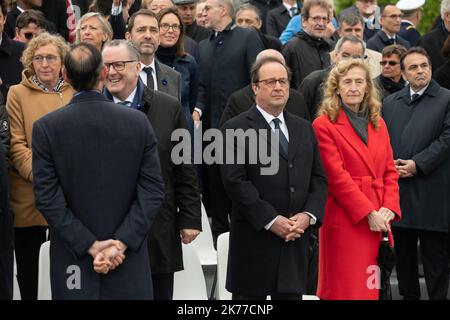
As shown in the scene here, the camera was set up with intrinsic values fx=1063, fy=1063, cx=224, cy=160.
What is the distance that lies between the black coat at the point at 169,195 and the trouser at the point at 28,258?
1179 millimetres

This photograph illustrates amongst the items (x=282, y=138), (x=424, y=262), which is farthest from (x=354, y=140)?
(x=424, y=262)

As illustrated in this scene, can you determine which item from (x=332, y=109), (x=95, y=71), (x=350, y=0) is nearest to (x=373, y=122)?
(x=332, y=109)

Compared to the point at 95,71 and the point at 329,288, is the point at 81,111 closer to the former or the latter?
the point at 95,71

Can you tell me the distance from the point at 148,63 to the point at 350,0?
14179 millimetres

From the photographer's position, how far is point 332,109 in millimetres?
7617

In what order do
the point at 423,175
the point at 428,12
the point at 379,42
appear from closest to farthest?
1. the point at 423,175
2. the point at 379,42
3. the point at 428,12

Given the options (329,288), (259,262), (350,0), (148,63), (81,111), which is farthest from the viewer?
(350,0)

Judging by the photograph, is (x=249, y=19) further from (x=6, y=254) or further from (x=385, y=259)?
(x=6, y=254)

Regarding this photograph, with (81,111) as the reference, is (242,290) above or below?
below

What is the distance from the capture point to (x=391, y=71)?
9922mm

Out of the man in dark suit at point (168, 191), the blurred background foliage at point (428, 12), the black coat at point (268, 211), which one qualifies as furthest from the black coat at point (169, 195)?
the blurred background foliage at point (428, 12)

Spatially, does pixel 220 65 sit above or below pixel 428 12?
below

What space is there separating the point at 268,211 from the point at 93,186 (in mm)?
1421

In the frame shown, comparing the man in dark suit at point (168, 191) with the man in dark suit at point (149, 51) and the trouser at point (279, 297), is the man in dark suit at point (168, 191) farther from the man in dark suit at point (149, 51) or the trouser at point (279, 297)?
the man in dark suit at point (149, 51)
